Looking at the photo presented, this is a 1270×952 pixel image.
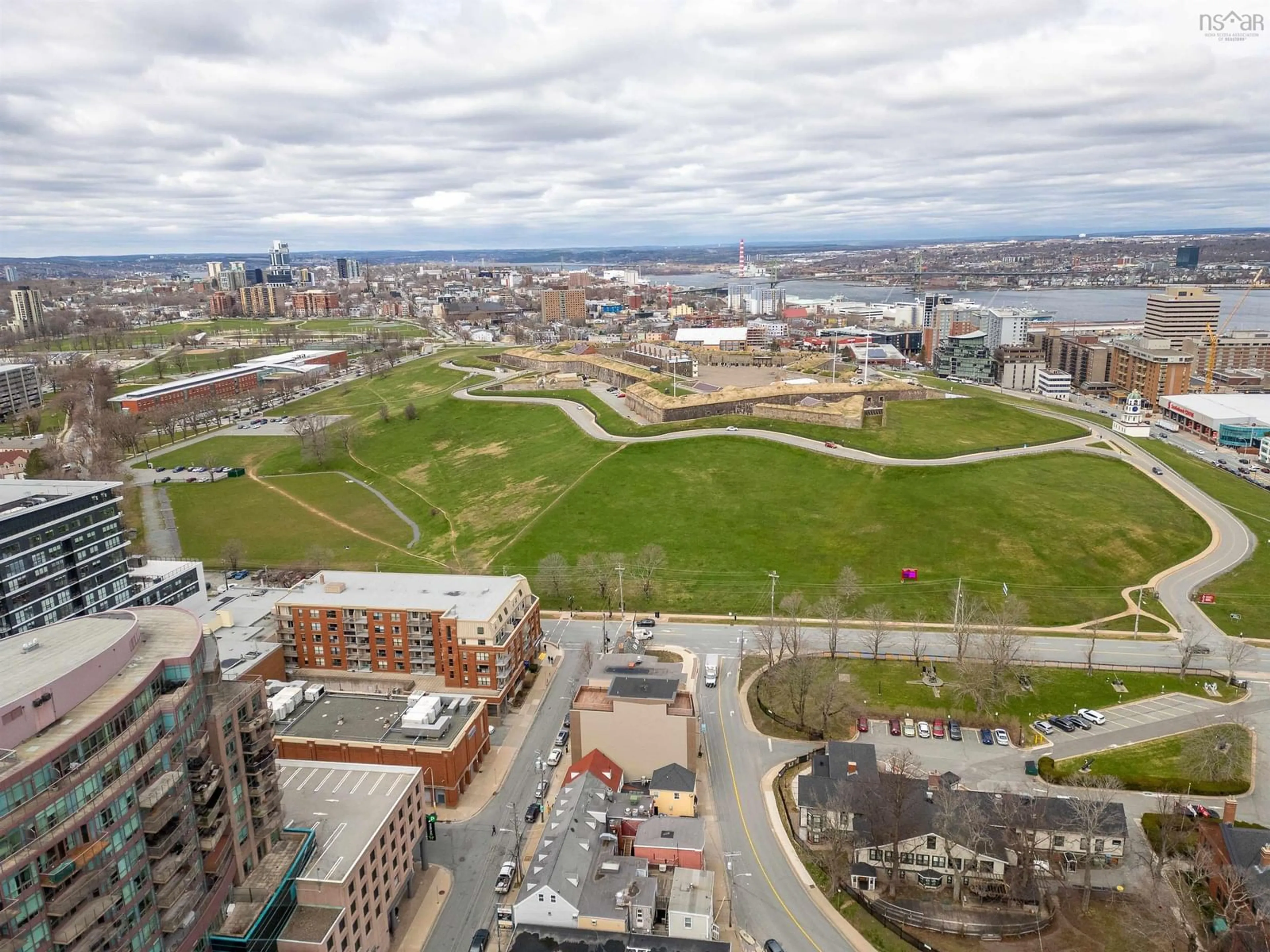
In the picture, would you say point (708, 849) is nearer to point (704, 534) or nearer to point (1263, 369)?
point (704, 534)

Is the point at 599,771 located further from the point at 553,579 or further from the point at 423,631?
the point at 553,579

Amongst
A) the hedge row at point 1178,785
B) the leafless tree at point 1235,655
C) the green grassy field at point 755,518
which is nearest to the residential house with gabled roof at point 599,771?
the green grassy field at point 755,518

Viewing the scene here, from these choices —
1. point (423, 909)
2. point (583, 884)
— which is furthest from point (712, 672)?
point (423, 909)

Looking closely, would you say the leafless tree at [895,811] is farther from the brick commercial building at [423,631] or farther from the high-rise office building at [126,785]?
the high-rise office building at [126,785]

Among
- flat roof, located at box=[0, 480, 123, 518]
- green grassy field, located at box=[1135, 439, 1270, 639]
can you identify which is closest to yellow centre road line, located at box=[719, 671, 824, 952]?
green grassy field, located at box=[1135, 439, 1270, 639]

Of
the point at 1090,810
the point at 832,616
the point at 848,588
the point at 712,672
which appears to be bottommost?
the point at 712,672

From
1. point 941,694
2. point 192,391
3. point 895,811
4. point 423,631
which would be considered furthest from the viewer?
point 192,391

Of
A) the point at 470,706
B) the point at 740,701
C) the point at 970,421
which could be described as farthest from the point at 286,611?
the point at 970,421

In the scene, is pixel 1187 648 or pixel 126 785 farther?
pixel 1187 648

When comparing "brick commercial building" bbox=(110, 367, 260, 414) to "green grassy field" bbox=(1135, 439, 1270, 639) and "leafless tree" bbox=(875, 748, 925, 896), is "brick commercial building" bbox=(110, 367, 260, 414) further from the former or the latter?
"green grassy field" bbox=(1135, 439, 1270, 639)
